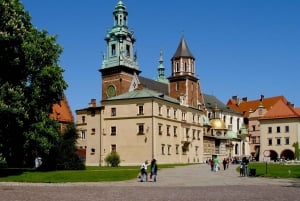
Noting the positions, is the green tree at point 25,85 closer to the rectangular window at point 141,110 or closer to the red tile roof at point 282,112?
the rectangular window at point 141,110

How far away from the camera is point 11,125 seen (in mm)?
37469

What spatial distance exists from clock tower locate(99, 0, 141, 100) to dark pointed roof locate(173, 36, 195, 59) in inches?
395

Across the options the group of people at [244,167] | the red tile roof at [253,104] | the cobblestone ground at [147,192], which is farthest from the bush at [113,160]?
the red tile roof at [253,104]

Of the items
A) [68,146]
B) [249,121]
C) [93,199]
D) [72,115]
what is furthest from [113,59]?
[93,199]

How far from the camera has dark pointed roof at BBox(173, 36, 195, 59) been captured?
99.4m

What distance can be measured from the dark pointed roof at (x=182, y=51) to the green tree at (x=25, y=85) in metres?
58.9

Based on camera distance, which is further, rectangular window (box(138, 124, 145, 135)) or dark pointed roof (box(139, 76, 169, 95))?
dark pointed roof (box(139, 76, 169, 95))

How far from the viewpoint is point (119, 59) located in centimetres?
10125

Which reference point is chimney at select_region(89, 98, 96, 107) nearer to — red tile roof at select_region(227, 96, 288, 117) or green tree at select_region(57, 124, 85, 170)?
green tree at select_region(57, 124, 85, 170)

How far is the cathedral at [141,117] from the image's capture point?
72.3 m

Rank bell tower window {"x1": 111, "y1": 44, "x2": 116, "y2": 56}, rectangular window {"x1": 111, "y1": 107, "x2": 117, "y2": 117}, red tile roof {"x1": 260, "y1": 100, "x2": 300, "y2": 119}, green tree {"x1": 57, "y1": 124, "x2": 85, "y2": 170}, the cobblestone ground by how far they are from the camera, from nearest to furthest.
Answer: the cobblestone ground, green tree {"x1": 57, "y1": 124, "x2": 85, "y2": 170}, rectangular window {"x1": 111, "y1": 107, "x2": 117, "y2": 117}, red tile roof {"x1": 260, "y1": 100, "x2": 300, "y2": 119}, bell tower window {"x1": 111, "y1": 44, "x2": 116, "y2": 56}

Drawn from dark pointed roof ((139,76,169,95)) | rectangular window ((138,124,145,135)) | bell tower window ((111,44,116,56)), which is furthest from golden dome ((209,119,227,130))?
rectangular window ((138,124,145,135))

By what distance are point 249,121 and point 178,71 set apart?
123ft

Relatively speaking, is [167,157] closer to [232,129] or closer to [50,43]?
[50,43]
